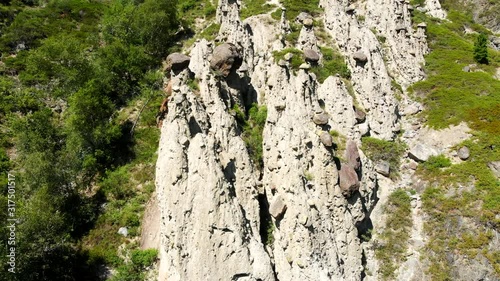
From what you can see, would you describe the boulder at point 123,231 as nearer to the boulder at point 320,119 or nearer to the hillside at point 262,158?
the hillside at point 262,158

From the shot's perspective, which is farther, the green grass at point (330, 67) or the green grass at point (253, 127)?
the green grass at point (330, 67)

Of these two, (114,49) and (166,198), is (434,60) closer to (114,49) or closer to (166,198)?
(166,198)

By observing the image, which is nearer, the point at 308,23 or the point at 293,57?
the point at 293,57

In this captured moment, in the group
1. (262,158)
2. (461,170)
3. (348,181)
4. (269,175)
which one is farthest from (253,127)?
(461,170)

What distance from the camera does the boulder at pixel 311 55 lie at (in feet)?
91.8

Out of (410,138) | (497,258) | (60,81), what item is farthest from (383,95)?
(60,81)

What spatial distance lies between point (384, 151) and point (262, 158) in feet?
35.3

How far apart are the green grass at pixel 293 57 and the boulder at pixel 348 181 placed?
985cm

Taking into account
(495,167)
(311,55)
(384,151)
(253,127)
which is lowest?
(384,151)

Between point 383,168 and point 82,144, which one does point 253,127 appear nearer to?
point 383,168

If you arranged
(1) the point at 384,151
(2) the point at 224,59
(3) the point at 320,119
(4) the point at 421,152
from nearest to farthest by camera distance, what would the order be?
(3) the point at 320,119 → (2) the point at 224,59 → (4) the point at 421,152 → (1) the point at 384,151

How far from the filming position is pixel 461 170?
22.4 m

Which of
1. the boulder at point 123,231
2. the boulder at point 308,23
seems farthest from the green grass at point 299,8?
the boulder at point 123,231

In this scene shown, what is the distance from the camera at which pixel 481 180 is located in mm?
21297
